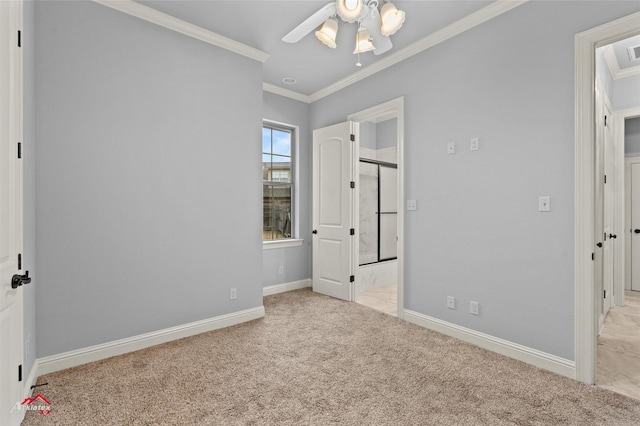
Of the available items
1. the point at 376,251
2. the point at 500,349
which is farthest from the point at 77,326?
the point at 376,251

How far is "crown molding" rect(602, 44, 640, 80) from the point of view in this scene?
3.43 meters

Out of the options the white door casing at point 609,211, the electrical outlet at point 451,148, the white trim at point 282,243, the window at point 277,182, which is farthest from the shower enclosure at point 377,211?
the white door casing at point 609,211

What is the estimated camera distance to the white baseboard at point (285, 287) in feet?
14.7

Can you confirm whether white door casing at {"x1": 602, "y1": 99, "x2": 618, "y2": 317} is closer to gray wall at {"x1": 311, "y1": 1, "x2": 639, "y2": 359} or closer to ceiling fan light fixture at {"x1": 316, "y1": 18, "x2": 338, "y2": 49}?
gray wall at {"x1": 311, "y1": 1, "x2": 639, "y2": 359}

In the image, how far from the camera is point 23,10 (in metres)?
1.96

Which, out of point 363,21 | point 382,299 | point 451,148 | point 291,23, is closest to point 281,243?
point 382,299

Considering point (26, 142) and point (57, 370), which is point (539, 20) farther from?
point (57, 370)

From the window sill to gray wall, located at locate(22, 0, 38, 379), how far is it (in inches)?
98.6

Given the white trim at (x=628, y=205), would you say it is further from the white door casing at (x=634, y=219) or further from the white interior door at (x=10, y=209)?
the white interior door at (x=10, y=209)

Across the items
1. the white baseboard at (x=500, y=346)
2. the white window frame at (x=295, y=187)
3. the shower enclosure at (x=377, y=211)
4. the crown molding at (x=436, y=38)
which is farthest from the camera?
the shower enclosure at (x=377, y=211)

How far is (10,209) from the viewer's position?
1.70 m

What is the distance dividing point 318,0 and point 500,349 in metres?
3.22

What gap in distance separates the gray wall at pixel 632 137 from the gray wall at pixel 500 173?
3.35 metres

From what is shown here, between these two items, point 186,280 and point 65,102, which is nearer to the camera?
point 65,102
